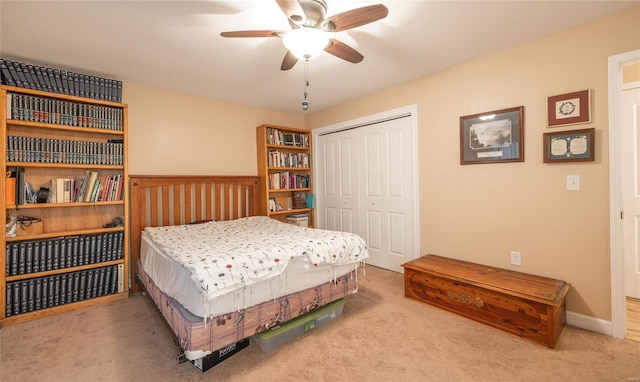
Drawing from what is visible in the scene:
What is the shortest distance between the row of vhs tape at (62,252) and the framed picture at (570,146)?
4029 mm

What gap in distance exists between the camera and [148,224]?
3119 millimetres

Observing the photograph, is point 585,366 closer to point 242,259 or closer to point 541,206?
point 541,206

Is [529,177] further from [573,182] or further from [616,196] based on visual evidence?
[616,196]

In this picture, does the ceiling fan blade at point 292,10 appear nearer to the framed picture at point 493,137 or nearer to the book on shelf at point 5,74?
the framed picture at point 493,137

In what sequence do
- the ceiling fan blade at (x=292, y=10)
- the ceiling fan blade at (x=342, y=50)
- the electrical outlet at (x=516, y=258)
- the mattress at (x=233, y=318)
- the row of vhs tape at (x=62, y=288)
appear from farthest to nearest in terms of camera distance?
the electrical outlet at (x=516, y=258)
the row of vhs tape at (x=62, y=288)
the ceiling fan blade at (x=342, y=50)
the mattress at (x=233, y=318)
the ceiling fan blade at (x=292, y=10)

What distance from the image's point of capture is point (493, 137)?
2.54 metres

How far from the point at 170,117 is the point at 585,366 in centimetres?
431

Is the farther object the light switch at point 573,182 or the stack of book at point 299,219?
the stack of book at point 299,219

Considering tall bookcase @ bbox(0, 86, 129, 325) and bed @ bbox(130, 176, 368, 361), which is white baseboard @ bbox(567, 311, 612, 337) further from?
tall bookcase @ bbox(0, 86, 129, 325)

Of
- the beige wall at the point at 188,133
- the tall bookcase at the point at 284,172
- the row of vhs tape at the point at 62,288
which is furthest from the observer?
the tall bookcase at the point at 284,172

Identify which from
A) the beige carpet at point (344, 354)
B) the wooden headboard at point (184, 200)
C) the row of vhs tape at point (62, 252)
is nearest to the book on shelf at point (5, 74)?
the wooden headboard at point (184, 200)

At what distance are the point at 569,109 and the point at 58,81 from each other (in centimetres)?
444

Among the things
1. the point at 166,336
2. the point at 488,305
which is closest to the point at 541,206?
the point at 488,305

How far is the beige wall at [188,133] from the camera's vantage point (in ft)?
10.2
